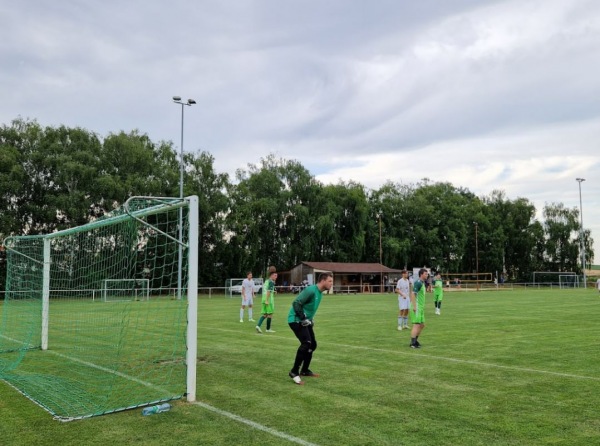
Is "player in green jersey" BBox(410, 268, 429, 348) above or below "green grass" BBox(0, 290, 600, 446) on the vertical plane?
above

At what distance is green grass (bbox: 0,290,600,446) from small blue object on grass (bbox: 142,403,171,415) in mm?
125

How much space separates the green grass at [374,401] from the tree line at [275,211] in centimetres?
3636

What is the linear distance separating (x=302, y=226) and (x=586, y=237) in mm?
54918

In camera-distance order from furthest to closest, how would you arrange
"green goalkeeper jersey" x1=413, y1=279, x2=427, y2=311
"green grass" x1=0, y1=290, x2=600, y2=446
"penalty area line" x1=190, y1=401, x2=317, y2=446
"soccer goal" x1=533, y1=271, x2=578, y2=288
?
1. "soccer goal" x1=533, y1=271, x2=578, y2=288
2. "green goalkeeper jersey" x1=413, y1=279, x2=427, y2=311
3. "green grass" x1=0, y1=290, x2=600, y2=446
4. "penalty area line" x1=190, y1=401, x2=317, y2=446

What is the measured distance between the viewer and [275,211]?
63.9 meters

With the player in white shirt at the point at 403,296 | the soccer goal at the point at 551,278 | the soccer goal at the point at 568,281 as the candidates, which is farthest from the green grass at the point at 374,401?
the soccer goal at the point at 551,278

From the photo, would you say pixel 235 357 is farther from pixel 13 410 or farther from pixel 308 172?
pixel 308 172

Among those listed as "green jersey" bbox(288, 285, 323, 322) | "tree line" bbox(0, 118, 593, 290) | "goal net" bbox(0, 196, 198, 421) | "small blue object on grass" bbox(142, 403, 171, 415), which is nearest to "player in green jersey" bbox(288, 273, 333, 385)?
"green jersey" bbox(288, 285, 323, 322)

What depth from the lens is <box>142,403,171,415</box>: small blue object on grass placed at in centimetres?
702

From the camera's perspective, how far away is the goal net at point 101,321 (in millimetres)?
7938

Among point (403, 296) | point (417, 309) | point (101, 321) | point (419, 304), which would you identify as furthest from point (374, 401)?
point (101, 321)

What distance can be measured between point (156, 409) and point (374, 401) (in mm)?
3059

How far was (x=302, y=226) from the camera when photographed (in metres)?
66.0

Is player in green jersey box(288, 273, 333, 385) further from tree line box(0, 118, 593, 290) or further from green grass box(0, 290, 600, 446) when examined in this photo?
tree line box(0, 118, 593, 290)
